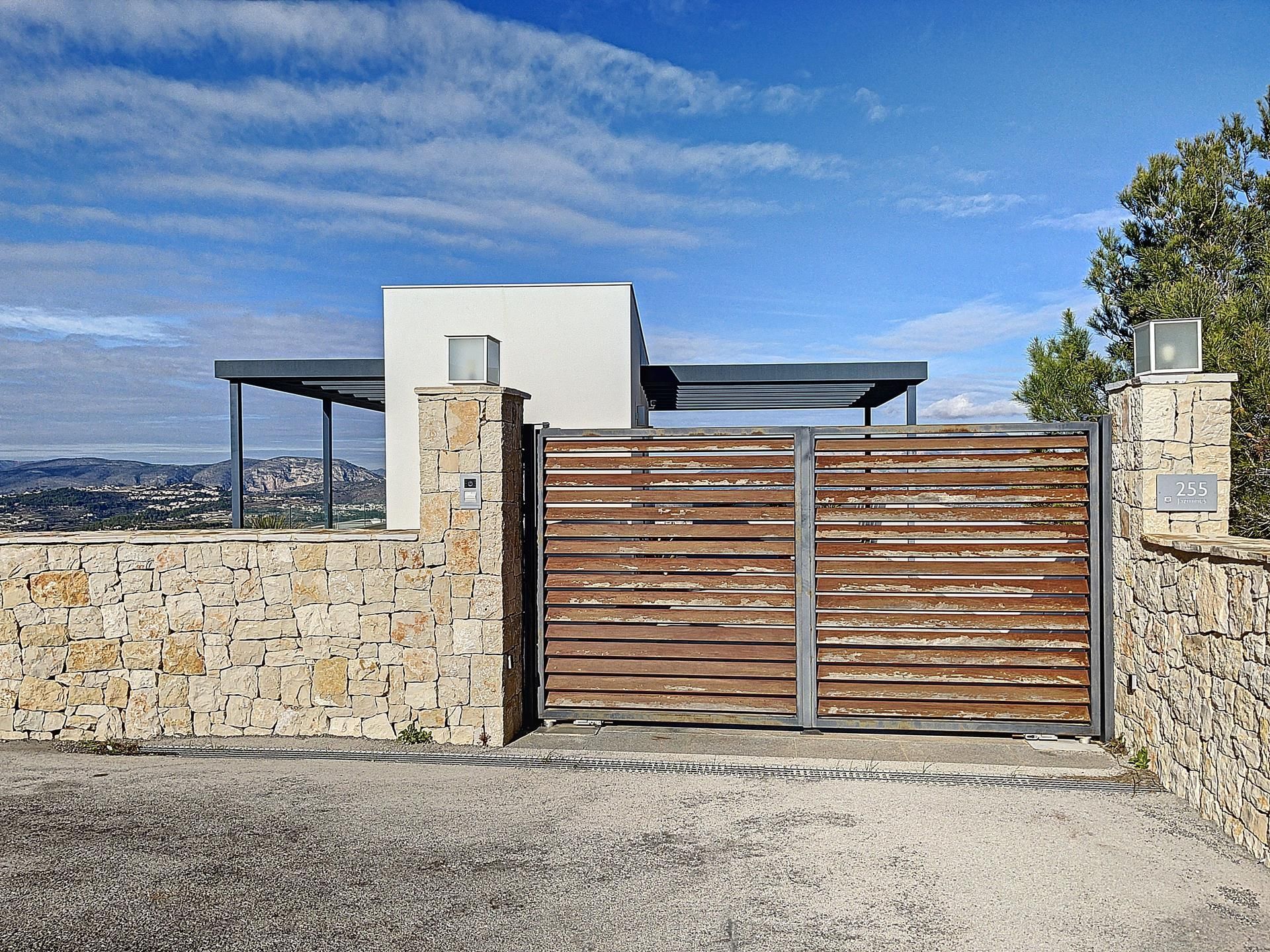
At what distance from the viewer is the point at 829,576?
5734mm

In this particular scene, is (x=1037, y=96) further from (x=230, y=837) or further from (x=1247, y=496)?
(x=230, y=837)

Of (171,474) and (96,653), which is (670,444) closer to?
(96,653)

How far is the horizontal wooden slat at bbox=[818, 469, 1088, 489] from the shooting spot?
18.1ft

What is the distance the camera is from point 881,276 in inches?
453

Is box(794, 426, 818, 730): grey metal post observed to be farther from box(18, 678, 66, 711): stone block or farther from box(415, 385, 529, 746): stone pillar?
box(18, 678, 66, 711): stone block

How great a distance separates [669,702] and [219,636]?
10.3ft

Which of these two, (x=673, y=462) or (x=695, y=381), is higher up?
(x=695, y=381)

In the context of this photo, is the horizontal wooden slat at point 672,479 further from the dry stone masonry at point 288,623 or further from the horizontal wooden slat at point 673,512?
the dry stone masonry at point 288,623

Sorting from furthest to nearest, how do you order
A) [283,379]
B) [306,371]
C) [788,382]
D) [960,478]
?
1. [283,379]
2. [306,371]
3. [788,382]
4. [960,478]

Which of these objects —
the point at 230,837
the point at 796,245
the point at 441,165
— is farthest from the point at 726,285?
the point at 230,837

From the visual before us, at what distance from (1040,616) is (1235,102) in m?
9.64

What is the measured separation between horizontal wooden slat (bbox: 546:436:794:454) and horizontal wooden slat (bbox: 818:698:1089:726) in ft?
5.88

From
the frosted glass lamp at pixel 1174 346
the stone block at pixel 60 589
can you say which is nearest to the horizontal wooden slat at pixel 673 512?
the frosted glass lamp at pixel 1174 346

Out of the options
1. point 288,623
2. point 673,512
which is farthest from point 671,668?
point 288,623
